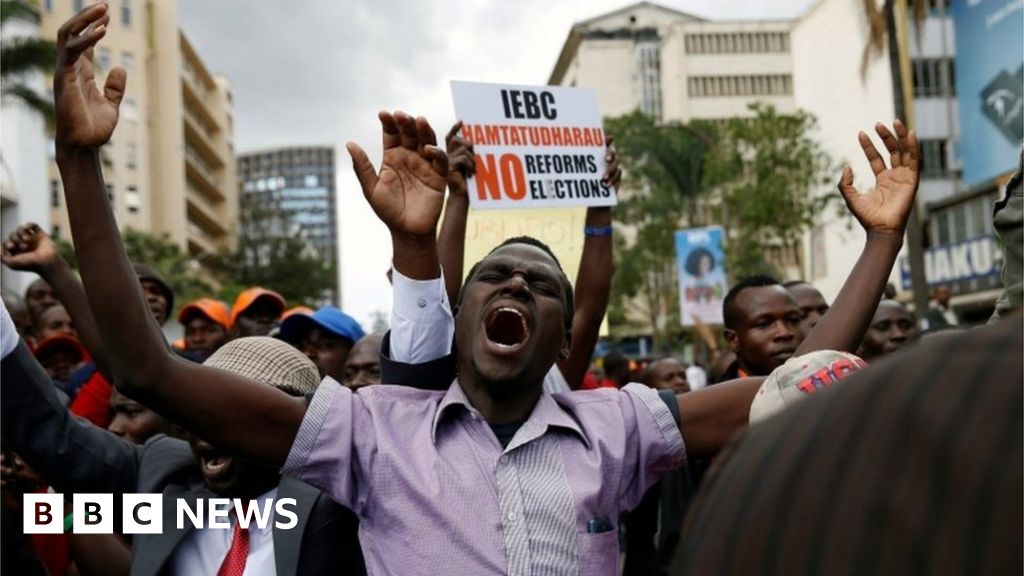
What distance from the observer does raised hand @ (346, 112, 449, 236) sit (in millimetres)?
2562

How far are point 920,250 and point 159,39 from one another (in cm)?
5861

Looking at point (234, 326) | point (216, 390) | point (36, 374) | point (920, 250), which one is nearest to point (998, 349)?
point (216, 390)

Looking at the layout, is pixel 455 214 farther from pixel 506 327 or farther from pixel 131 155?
pixel 131 155

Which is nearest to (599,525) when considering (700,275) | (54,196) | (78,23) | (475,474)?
(475,474)

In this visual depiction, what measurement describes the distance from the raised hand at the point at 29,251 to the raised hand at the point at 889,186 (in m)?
2.39

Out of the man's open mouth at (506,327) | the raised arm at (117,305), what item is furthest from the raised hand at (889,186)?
the raised arm at (117,305)

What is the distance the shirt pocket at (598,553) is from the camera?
2289 millimetres

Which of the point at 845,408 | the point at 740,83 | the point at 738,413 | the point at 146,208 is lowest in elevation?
the point at 738,413

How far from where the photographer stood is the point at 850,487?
27.1 inches

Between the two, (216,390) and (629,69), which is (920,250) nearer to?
(216,390)

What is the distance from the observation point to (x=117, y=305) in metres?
2.24

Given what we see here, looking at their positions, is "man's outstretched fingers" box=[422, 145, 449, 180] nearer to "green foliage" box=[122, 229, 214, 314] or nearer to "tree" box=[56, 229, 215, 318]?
"tree" box=[56, 229, 215, 318]

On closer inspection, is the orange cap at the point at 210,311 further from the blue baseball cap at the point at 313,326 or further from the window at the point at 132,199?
the window at the point at 132,199

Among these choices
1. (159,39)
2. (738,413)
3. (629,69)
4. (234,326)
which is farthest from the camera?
(629,69)
